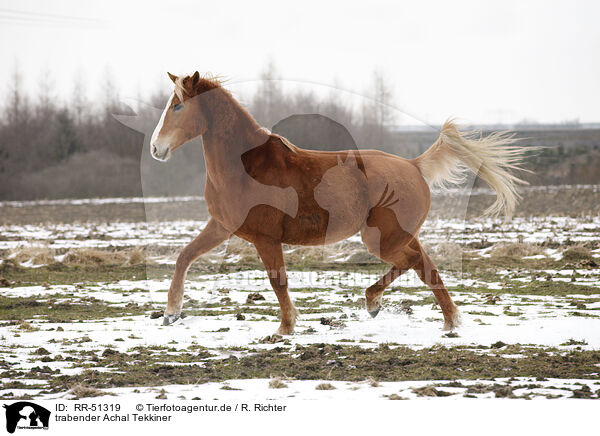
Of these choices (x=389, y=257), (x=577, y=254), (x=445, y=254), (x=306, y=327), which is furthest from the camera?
(x=577, y=254)

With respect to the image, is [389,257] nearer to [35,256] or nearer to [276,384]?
[276,384]

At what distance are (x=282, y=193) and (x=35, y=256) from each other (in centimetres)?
692

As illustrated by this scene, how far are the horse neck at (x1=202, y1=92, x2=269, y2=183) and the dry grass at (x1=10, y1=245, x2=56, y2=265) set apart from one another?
627 centimetres

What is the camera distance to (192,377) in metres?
4.70

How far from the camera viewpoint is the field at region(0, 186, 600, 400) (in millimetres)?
4484

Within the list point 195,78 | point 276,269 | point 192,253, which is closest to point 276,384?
point 276,269

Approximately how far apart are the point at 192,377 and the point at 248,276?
437cm

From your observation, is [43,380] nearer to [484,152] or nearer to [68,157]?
[484,152]

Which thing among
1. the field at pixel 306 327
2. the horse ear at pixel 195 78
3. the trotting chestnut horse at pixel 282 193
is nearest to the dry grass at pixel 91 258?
the field at pixel 306 327

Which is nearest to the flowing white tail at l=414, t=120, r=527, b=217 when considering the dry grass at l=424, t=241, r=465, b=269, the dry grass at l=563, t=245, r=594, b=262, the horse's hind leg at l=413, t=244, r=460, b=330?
the dry grass at l=424, t=241, r=465, b=269

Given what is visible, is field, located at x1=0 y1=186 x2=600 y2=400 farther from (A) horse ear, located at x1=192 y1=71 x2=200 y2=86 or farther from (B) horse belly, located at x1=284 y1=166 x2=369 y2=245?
(A) horse ear, located at x1=192 y1=71 x2=200 y2=86

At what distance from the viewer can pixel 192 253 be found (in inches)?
243

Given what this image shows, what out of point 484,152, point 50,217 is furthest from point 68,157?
point 484,152

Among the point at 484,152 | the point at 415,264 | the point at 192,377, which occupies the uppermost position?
the point at 484,152
